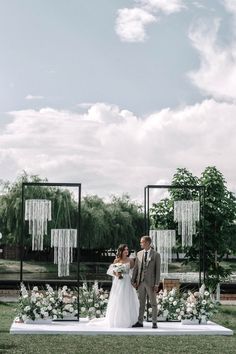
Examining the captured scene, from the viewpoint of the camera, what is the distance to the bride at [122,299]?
42.3 feet

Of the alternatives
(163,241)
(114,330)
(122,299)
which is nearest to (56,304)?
(122,299)

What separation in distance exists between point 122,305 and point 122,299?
0.11m

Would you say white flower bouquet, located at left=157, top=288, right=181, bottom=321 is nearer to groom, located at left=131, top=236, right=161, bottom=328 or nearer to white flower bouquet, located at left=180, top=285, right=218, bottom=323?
white flower bouquet, located at left=180, top=285, right=218, bottom=323

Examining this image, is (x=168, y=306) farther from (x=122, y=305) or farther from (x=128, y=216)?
(x=128, y=216)

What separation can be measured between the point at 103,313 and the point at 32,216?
246 centimetres

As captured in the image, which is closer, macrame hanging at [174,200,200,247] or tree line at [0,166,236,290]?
macrame hanging at [174,200,200,247]

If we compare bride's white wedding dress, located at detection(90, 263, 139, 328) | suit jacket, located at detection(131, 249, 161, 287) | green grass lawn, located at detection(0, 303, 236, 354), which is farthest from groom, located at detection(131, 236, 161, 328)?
green grass lawn, located at detection(0, 303, 236, 354)

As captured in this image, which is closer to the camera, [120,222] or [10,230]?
[10,230]

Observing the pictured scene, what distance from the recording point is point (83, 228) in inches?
1473

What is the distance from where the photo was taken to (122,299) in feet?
42.6

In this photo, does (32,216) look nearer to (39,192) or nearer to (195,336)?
(195,336)

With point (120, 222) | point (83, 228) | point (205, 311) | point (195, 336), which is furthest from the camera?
point (120, 222)

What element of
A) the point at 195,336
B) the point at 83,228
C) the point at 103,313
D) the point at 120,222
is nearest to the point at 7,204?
the point at 83,228

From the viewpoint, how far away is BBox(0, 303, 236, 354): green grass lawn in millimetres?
9956
